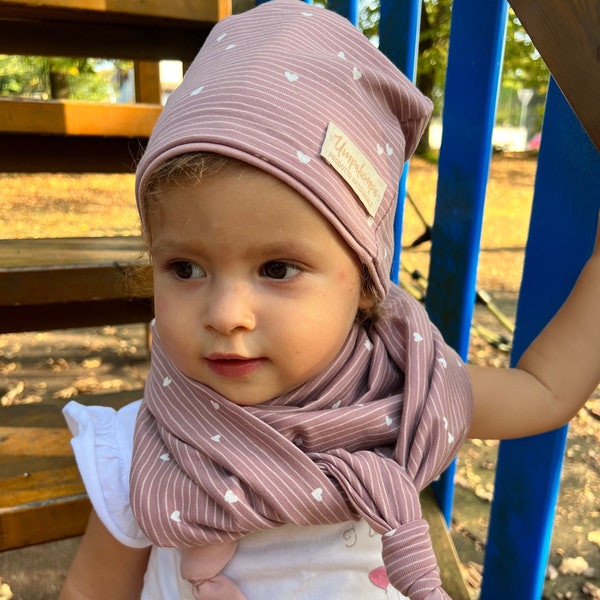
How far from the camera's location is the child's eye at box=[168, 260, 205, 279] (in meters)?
0.93

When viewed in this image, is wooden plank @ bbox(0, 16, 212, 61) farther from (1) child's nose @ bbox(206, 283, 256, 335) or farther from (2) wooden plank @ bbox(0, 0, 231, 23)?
(1) child's nose @ bbox(206, 283, 256, 335)

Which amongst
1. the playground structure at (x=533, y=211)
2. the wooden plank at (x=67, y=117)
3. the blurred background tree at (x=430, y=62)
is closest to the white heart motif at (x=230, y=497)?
the playground structure at (x=533, y=211)

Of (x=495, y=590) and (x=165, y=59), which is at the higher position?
(x=165, y=59)

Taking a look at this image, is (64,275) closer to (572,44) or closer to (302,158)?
→ (302,158)

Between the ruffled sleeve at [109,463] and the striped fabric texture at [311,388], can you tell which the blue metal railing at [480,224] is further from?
the ruffled sleeve at [109,463]

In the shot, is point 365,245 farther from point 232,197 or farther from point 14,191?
point 14,191

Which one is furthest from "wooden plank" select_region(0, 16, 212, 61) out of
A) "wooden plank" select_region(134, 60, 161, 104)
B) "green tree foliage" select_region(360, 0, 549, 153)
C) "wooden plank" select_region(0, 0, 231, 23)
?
"green tree foliage" select_region(360, 0, 549, 153)

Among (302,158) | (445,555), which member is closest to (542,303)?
(302,158)

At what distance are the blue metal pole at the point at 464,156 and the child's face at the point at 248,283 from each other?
54 centimetres

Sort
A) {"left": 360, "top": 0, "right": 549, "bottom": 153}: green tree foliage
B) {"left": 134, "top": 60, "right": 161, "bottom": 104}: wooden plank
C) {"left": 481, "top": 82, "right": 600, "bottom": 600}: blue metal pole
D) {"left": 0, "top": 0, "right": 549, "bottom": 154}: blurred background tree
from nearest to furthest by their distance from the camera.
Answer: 1. {"left": 481, "top": 82, "right": 600, "bottom": 600}: blue metal pole
2. {"left": 134, "top": 60, "right": 161, "bottom": 104}: wooden plank
3. {"left": 0, "top": 0, "right": 549, "bottom": 154}: blurred background tree
4. {"left": 360, "top": 0, "right": 549, "bottom": 153}: green tree foliage

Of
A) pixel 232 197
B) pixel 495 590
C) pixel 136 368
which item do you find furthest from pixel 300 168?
pixel 136 368

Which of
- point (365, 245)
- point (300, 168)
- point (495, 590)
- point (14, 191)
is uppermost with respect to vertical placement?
point (300, 168)

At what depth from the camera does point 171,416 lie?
3.41ft

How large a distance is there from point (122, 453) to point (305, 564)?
13.6 inches
